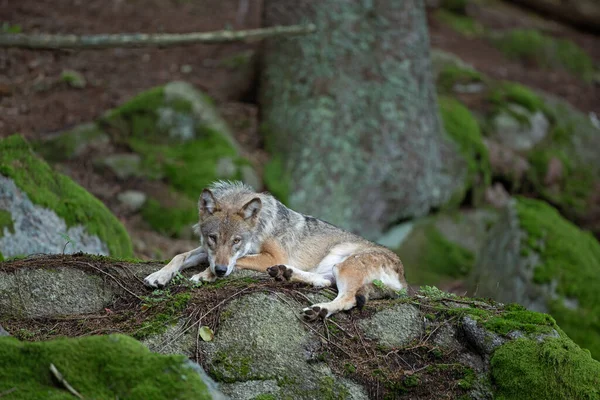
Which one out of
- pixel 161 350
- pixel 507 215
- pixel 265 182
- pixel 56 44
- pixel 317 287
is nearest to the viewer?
pixel 161 350

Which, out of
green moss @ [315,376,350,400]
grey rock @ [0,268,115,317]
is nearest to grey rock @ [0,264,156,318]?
grey rock @ [0,268,115,317]

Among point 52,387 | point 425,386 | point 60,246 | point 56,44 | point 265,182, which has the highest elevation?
point 56,44

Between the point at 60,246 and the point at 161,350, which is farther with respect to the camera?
the point at 60,246

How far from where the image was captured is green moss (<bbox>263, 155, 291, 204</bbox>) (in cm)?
1364

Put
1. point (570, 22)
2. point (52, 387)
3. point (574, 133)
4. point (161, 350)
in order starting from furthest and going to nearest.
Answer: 1. point (570, 22)
2. point (574, 133)
3. point (161, 350)
4. point (52, 387)

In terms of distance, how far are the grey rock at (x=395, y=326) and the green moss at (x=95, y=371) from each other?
2.23 meters

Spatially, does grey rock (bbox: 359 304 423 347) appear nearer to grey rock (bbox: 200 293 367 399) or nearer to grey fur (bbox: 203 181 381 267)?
grey rock (bbox: 200 293 367 399)

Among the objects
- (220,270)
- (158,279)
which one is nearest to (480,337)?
(220,270)

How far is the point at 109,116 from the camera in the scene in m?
14.0

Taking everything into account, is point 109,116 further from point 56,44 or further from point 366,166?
point 366,166

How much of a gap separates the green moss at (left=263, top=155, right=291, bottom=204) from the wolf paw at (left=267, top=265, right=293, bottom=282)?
6384 mm

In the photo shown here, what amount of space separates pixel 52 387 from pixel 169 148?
951 cm

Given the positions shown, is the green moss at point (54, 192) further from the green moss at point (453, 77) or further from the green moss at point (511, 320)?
the green moss at point (453, 77)

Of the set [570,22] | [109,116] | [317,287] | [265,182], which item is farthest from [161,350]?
[570,22]
